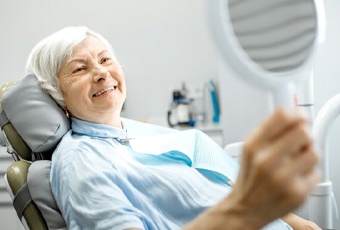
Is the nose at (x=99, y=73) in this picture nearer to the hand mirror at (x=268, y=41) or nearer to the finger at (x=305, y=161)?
the hand mirror at (x=268, y=41)

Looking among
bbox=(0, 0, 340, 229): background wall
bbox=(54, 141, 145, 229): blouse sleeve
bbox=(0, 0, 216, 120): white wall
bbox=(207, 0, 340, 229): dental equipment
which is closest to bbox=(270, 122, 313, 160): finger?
bbox=(207, 0, 340, 229): dental equipment

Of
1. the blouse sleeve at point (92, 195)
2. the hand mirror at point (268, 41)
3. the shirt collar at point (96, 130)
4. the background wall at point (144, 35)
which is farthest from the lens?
the background wall at point (144, 35)

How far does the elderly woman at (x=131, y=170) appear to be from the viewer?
1.64ft

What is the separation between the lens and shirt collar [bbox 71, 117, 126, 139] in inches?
57.3

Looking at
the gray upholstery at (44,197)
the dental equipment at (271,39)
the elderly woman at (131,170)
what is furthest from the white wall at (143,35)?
the dental equipment at (271,39)

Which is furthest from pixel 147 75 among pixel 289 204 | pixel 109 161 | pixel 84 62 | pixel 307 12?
pixel 289 204

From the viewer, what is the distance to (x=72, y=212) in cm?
118

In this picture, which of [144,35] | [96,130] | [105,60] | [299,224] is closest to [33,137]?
[96,130]

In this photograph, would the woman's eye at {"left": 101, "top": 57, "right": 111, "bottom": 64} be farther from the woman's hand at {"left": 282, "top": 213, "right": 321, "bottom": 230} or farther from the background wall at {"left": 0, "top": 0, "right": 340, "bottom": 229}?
the background wall at {"left": 0, "top": 0, "right": 340, "bottom": 229}

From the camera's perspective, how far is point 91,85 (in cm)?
147

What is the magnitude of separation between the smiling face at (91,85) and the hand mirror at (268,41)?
0.87 meters

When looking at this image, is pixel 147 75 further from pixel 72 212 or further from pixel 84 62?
pixel 72 212

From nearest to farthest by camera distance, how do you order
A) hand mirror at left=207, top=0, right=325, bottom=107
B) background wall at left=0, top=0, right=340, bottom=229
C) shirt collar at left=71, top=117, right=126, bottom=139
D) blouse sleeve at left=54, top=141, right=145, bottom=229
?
hand mirror at left=207, top=0, right=325, bottom=107 → blouse sleeve at left=54, top=141, right=145, bottom=229 → shirt collar at left=71, top=117, right=126, bottom=139 → background wall at left=0, top=0, right=340, bottom=229

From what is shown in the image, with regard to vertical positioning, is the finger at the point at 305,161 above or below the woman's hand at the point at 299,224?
above
